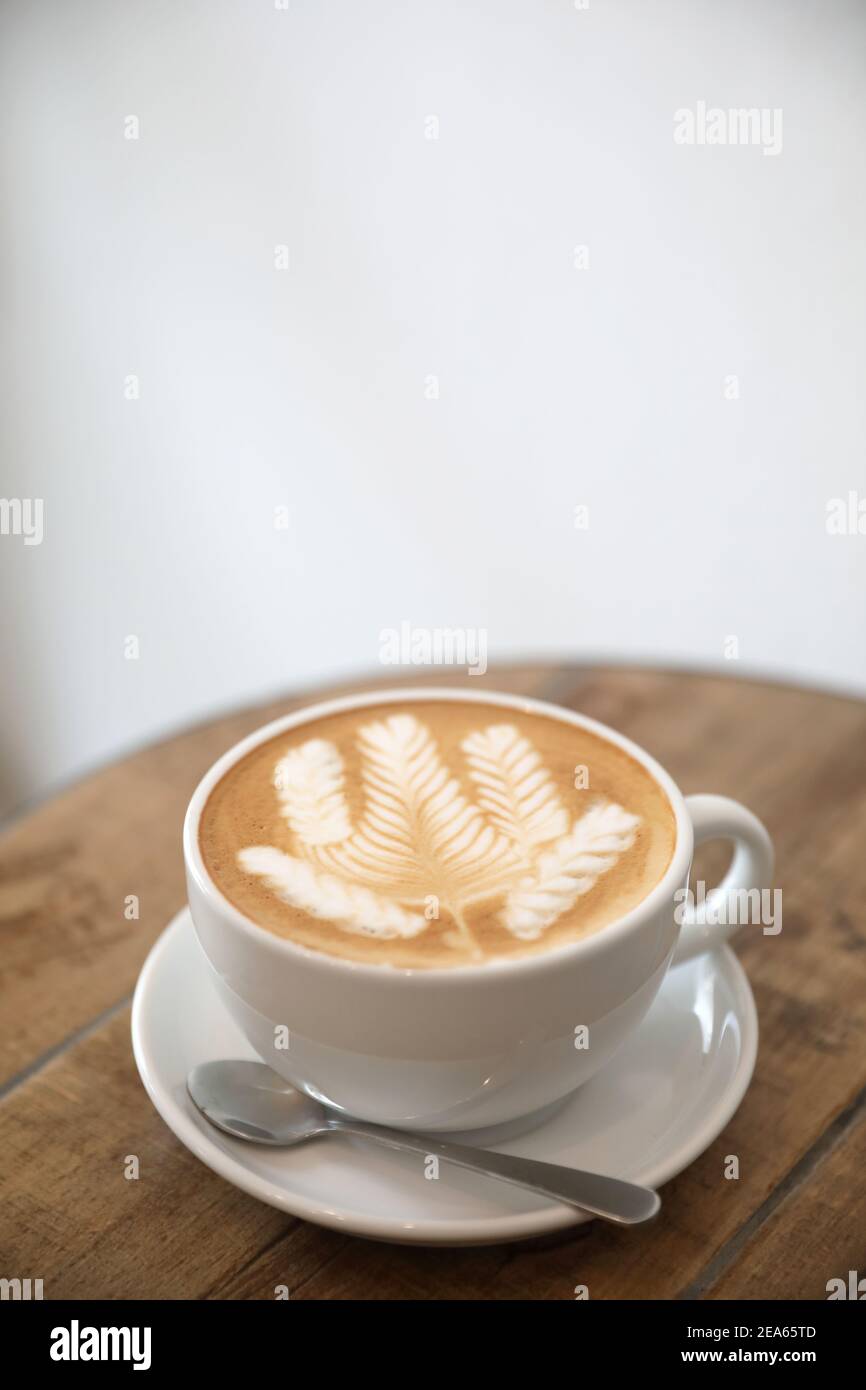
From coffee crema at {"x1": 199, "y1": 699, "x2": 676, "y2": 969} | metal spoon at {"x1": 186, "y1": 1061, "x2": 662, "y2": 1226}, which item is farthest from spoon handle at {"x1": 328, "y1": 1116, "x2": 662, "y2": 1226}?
coffee crema at {"x1": 199, "y1": 699, "x2": 676, "y2": 969}

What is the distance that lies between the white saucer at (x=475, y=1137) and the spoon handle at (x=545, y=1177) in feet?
0.04

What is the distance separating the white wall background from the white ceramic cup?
118cm

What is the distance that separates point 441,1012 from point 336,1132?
0.44ft

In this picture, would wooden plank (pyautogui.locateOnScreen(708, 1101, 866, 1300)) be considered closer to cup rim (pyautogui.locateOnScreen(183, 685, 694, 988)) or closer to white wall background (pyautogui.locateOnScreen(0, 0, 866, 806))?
cup rim (pyautogui.locateOnScreen(183, 685, 694, 988))

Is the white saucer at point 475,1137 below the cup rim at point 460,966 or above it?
below

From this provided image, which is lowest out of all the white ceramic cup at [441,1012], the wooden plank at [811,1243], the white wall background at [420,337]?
the wooden plank at [811,1243]

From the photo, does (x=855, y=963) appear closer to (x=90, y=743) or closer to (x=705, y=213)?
(x=705, y=213)

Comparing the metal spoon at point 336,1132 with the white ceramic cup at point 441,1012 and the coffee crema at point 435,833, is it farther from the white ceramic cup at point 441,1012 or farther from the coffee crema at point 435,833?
the coffee crema at point 435,833

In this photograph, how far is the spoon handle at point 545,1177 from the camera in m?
0.63

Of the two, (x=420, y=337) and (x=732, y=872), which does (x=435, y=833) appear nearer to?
(x=732, y=872)

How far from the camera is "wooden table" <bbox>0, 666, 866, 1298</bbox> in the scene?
65 centimetres

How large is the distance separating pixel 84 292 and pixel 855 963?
180 cm

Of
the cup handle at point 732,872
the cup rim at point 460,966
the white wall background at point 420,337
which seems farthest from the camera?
the white wall background at point 420,337

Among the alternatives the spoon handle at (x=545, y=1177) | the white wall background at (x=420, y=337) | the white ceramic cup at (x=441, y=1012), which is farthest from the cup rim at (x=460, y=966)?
the white wall background at (x=420, y=337)
